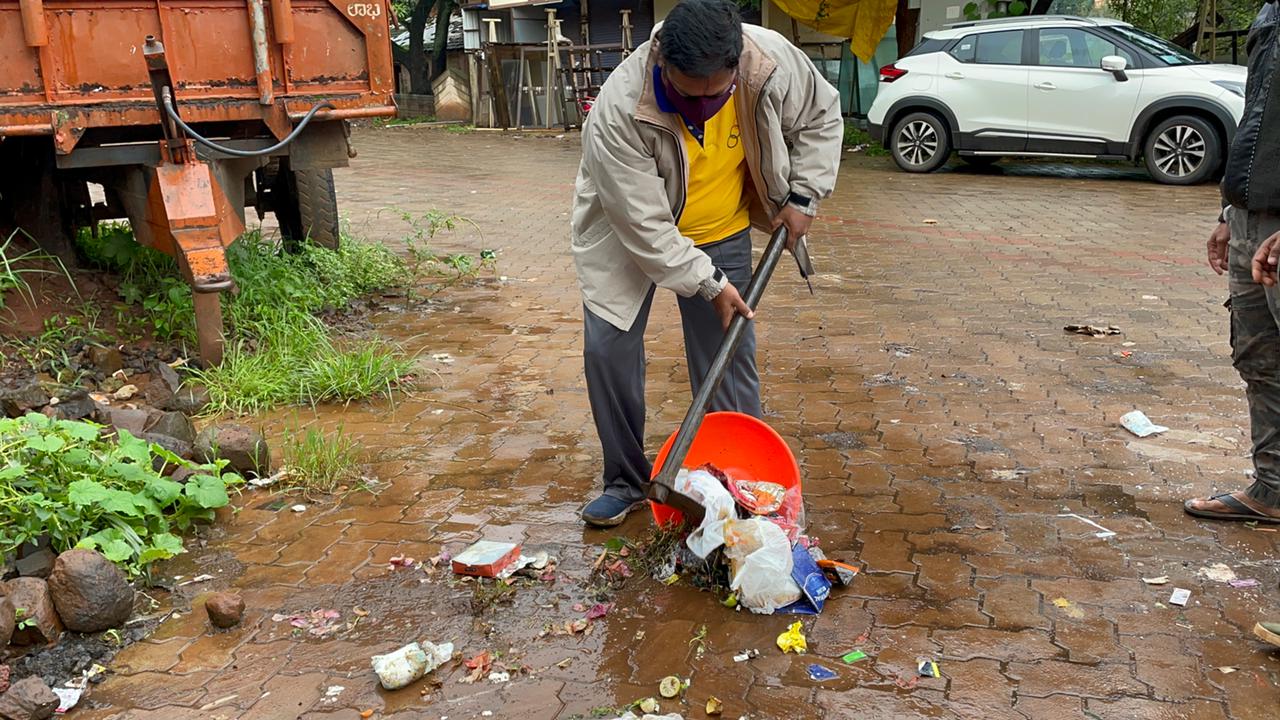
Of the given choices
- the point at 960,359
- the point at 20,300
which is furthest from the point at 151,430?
the point at 960,359

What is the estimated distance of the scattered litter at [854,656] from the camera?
9.37ft

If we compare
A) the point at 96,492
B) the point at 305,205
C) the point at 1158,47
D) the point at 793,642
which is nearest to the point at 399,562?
the point at 96,492

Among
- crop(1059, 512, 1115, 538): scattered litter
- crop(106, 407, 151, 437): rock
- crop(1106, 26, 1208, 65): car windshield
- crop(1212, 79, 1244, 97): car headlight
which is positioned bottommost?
crop(1059, 512, 1115, 538): scattered litter

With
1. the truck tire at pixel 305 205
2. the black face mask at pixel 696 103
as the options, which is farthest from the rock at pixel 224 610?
the truck tire at pixel 305 205

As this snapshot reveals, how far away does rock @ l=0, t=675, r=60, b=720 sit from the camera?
2619mm

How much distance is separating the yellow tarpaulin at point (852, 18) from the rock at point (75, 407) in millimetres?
13080

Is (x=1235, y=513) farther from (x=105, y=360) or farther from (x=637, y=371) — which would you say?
(x=105, y=360)

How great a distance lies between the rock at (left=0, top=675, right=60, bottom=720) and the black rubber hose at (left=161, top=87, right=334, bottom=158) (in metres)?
2.65

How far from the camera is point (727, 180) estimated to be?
134 inches

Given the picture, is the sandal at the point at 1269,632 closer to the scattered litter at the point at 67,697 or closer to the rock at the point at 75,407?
the scattered litter at the point at 67,697

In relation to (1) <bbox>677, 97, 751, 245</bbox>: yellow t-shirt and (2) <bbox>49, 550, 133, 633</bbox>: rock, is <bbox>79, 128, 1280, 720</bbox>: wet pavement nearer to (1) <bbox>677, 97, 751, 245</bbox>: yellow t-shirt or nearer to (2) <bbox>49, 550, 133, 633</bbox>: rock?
(2) <bbox>49, 550, 133, 633</bbox>: rock

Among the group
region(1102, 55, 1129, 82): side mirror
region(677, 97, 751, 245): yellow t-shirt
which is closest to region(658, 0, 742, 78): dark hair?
region(677, 97, 751, 245): yellow t-shirt

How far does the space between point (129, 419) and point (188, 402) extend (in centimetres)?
60

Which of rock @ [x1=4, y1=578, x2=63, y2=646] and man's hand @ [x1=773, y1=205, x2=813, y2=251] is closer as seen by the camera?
rock @ [x1=4, y1=578, x2=63, y2=646]
